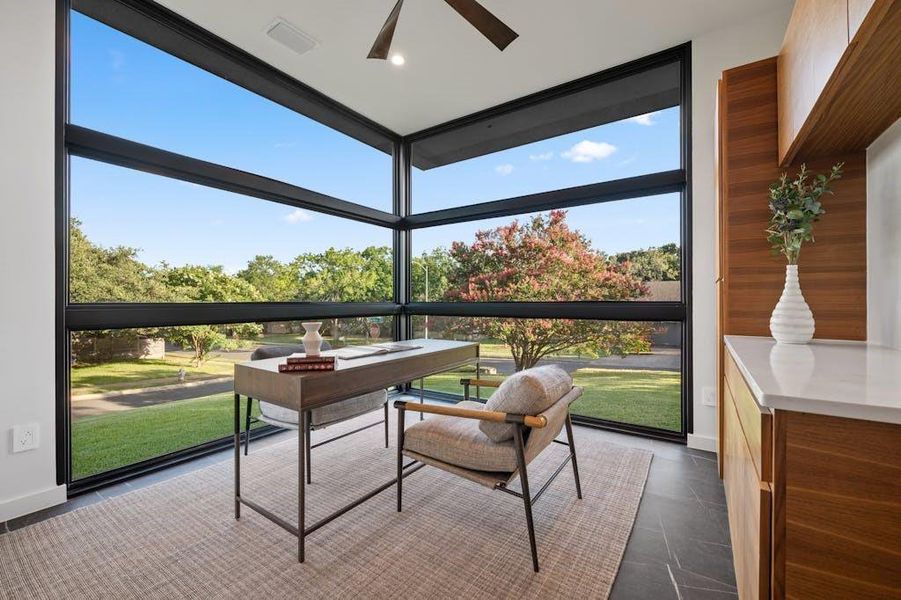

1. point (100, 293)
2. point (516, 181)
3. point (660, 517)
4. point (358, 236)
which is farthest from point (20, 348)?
point (516, 181)

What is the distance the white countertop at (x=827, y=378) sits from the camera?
80cm

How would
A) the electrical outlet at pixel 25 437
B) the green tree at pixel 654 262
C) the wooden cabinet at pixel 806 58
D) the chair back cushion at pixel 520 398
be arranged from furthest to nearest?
the green tree at pixel 654 262 → the electrical outlet at pixel 25 437 → the chair back cushion at pixel 520 398 → the wooden cabinet at pixel 806 58

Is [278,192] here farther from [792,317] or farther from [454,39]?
[792,317]

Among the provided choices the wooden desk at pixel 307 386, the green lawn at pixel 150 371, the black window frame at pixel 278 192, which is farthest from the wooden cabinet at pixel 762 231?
the green lawn at pixel 150 371

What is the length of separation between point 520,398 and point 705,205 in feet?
7.31

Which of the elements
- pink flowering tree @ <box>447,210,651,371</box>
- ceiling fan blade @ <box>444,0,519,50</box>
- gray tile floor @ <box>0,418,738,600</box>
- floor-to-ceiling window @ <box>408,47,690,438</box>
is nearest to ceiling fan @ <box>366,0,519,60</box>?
ceiling fan blade @ <box>444,0,519,50</box>

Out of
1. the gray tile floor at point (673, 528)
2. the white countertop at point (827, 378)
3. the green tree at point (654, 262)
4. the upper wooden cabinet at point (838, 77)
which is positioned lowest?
the gray tile floor at point (673, 528)

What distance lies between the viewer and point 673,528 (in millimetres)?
1891

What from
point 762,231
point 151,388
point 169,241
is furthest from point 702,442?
point 169,241

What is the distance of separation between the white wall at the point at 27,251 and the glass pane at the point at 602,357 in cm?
255

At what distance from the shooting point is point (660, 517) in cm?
199

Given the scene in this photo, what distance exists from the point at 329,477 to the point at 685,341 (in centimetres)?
273

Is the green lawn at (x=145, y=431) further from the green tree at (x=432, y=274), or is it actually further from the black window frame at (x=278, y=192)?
the green tree at (x=432, y=274)

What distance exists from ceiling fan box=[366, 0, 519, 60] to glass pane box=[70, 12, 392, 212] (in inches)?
60.5
